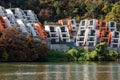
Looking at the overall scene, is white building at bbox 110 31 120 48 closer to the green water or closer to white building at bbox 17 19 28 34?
white building at bbox 17 19 28 34

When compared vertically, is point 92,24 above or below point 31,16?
below

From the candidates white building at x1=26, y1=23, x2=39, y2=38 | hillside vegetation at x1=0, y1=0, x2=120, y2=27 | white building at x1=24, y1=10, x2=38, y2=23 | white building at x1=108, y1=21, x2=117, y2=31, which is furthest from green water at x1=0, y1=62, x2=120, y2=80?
hillside vegetation at x1=0, y1=0, x2=120, y2=27

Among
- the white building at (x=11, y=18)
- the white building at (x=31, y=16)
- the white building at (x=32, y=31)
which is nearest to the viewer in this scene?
the white building at (x=11, y=18)

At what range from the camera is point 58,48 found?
80.4m

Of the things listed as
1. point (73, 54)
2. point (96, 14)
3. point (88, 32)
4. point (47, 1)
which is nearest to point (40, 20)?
point (47, 1)

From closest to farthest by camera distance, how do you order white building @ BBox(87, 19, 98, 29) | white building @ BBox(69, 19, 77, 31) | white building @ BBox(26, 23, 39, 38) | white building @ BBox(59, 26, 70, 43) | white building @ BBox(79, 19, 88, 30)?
white building @ BBox(26, 23, 39, 38) < white building @ BBox(59, 26, 70, 43) < white building @ BBox(79, 19, 88, 30) < white building @ BBox(87, 19, 98, 29) < white building @ BBox(69, 19, 77, 31)

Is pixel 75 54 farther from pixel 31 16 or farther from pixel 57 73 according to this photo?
pixel 57 73

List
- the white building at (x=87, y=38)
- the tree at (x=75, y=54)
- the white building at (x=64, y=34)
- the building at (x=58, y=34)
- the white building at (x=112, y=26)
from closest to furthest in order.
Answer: the tree at (x=75, y=54), the white building at (x=87, y=38), the building at (x=58, y=34), the white building at (x=64, y=34), the white building at (x=112, y=26)

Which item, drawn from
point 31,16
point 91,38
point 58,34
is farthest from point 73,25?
point 91,38

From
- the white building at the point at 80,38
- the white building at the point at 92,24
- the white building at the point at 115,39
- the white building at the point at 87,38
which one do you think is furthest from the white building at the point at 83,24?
the white building at the point at 115,39

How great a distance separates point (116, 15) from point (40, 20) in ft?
45.5

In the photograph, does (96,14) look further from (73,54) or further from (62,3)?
(73,54)

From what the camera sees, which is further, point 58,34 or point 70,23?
point 70,23

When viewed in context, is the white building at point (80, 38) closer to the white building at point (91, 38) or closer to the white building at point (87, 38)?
the white building at point (87, 38)
